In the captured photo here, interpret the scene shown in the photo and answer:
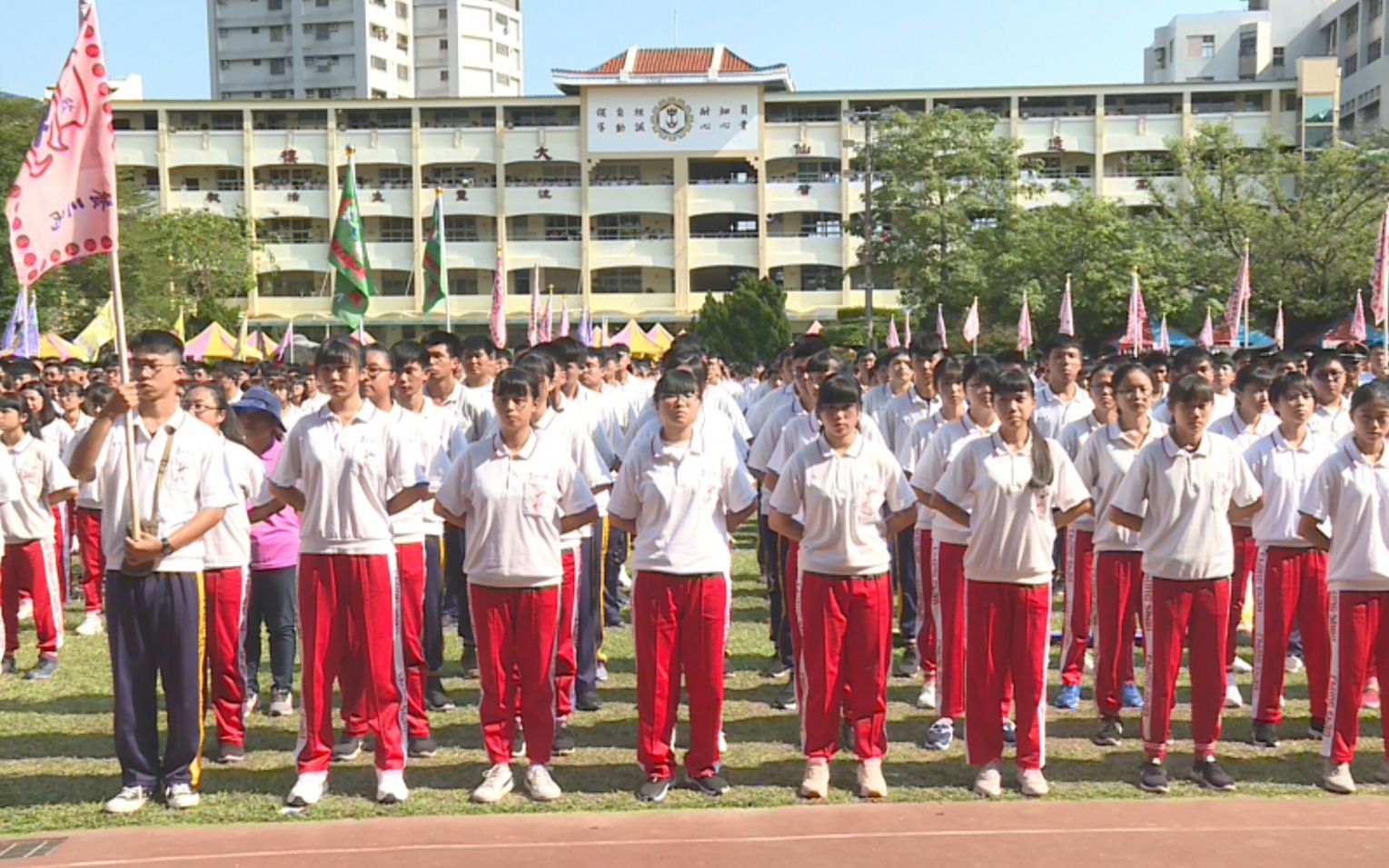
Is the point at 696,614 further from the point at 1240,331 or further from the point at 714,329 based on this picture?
the point at 714,329

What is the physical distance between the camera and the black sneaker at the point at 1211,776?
6.42 metres

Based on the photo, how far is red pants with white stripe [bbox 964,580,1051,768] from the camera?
637 cm

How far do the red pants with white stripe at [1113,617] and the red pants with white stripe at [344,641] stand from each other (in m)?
3.51

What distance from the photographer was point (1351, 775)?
671 cm

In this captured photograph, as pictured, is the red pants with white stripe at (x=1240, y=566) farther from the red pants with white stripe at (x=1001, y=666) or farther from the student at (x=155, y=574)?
the student at (x=155, y=574)

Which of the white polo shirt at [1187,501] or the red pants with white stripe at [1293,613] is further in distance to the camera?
the red pants with white stripe at [1293,613]

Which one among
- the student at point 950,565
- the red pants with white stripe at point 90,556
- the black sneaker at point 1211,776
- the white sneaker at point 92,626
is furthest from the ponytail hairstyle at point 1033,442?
the red pants with white stripe at point 90,556

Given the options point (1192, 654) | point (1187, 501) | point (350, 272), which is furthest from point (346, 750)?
point (350, 272)

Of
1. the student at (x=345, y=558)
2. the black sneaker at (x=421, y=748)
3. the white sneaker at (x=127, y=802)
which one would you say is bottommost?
the black sneaker at (x=421, y=748)

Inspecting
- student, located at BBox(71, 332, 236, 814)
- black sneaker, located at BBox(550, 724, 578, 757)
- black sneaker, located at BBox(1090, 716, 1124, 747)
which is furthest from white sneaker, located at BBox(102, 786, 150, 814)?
black sneaker, located at BBox(1090, 716, 1124, 747)

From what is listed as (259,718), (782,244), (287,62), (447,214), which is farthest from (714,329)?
(287,62)

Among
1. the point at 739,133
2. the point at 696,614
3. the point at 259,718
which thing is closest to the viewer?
the point at 696,614

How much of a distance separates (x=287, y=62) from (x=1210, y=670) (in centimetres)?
8194

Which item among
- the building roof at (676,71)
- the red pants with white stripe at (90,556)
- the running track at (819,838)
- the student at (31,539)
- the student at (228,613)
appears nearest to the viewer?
the running track at (819,838)
